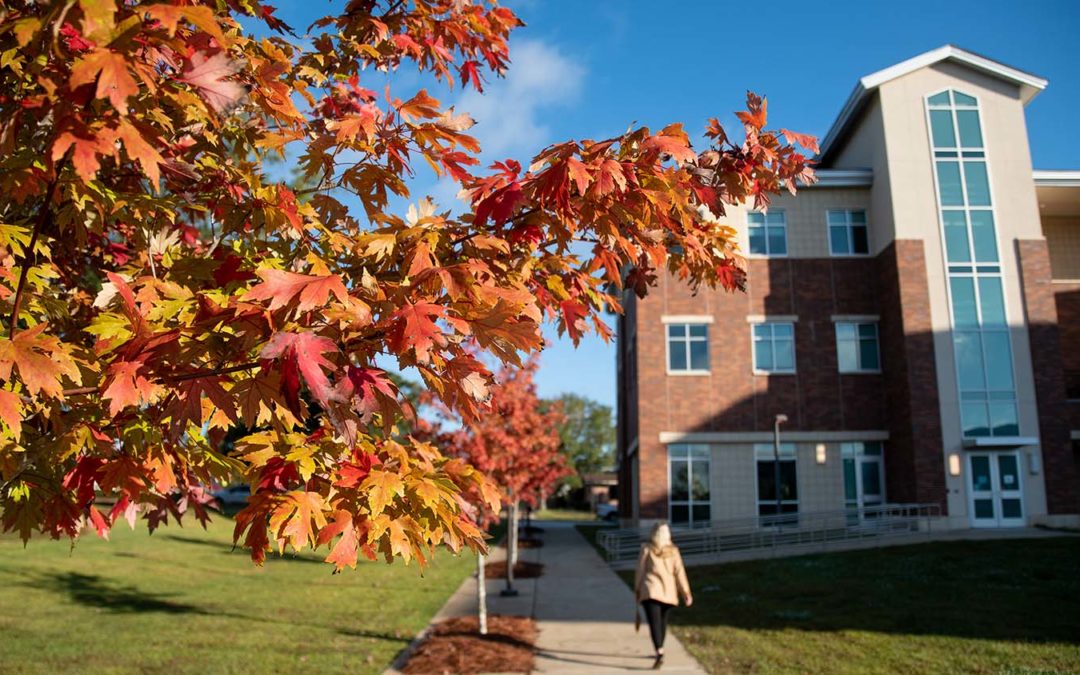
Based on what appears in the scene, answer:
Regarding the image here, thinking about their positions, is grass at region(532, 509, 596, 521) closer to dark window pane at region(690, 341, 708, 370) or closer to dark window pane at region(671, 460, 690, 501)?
dark window pane at region(671, 460, 690, 501)

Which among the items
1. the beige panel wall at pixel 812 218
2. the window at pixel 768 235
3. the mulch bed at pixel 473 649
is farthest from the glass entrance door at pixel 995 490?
the mulch bed at pixel 473 649

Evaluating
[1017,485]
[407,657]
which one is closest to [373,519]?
[407,657]

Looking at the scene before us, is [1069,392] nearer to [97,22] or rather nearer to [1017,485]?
[1017,485]

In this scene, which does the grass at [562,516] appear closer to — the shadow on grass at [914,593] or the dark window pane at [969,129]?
the dark window pane at [969,129]

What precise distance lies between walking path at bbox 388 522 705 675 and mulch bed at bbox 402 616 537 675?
0.76ft

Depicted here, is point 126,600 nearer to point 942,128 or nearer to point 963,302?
point 963,302

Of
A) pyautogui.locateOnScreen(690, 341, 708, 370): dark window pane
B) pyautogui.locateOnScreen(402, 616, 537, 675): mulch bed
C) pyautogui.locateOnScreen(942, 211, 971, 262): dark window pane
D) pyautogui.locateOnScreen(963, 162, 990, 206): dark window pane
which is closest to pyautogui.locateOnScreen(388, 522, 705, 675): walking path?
pyautogui.locateOnScreen(402, 616, 537, 675): mulch bed

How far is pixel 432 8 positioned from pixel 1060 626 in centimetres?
998

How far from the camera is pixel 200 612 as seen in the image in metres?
12.1

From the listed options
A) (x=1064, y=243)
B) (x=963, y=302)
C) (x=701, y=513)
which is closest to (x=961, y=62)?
(x=963, y=302)

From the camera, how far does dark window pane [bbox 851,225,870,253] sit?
85.7 feet

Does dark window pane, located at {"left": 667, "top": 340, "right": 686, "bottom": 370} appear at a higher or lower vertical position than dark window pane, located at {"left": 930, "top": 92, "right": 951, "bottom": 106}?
lower

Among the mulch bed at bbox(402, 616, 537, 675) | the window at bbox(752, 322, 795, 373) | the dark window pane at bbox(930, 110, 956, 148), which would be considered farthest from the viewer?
the window at bbox(752, 322, 795, 373)

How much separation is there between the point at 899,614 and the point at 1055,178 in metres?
20.1
